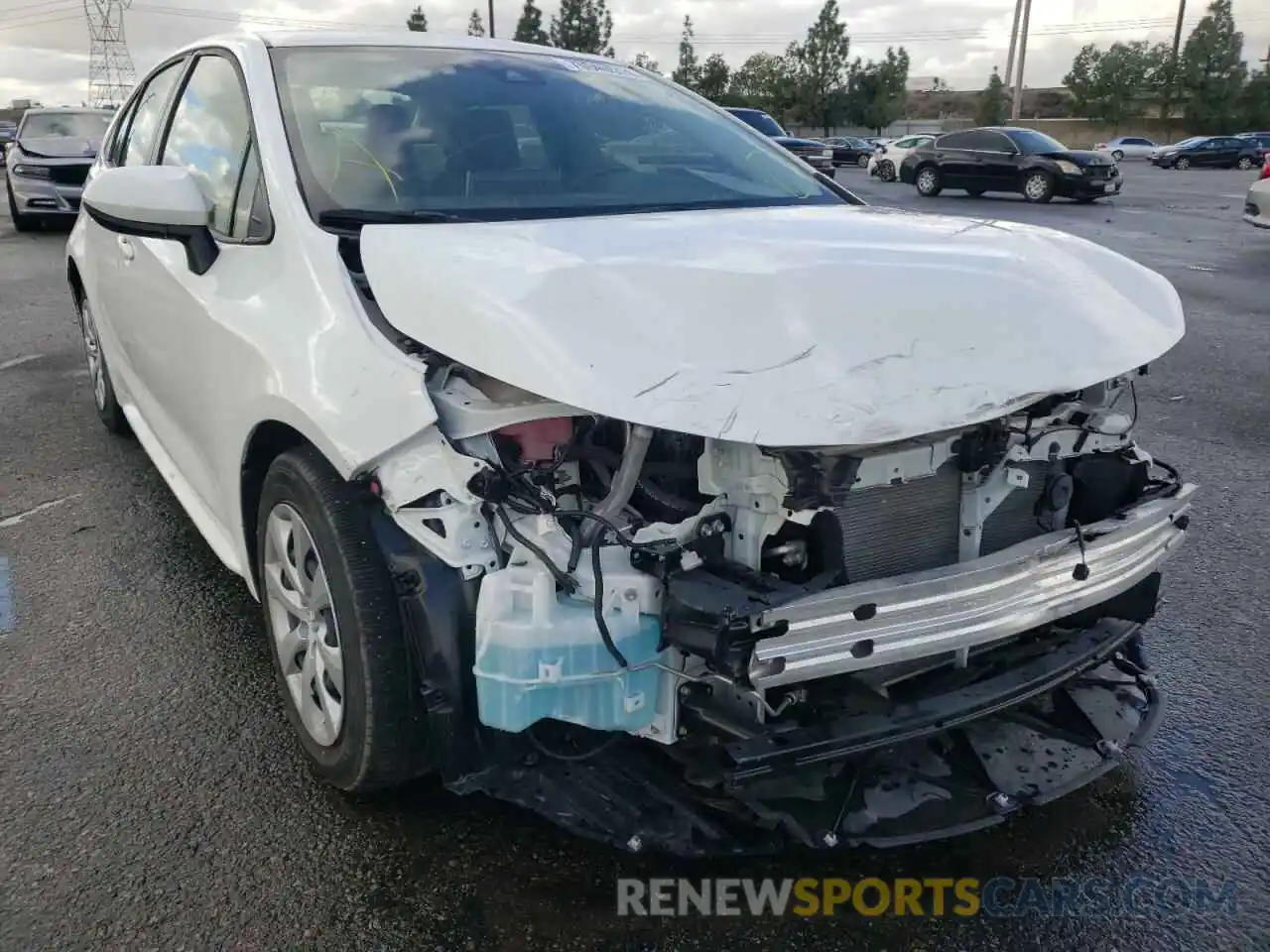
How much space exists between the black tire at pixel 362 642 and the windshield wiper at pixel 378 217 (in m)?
0.59

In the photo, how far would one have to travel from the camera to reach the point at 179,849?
2.39m

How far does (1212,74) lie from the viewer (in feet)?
187

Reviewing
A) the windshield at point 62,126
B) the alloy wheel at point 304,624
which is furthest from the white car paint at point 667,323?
the windshield at point 62,126

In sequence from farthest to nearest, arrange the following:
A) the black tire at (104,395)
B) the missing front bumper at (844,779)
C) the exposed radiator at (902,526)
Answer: the black tire at (104,395) → the exposed radiator at (902,526) → the missing front bumper at (844,779)

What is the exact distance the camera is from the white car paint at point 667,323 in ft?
6.47

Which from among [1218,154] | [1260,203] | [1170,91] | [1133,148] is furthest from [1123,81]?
[1260,203]

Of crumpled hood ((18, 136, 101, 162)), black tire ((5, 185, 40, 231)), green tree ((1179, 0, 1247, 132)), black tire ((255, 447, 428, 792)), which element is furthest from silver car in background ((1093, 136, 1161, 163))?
black tire ((255, 447, 428, 792))

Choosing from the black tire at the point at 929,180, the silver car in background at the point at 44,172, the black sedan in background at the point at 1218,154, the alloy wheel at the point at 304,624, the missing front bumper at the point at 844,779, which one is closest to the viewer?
the missing front bumper at the point at 844,779

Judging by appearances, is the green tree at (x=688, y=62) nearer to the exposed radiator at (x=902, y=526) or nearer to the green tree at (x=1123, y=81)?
the green tree at (x=1123, y=81)

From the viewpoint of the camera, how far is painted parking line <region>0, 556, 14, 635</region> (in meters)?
3.48

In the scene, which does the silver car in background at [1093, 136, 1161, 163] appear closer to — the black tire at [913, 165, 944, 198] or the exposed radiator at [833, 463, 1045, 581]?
the black tire at [913, 165, 944, 198]

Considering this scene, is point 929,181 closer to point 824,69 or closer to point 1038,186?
point 1038,186

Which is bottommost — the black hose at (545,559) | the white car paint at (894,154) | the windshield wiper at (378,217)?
the white car paint at (894,154)

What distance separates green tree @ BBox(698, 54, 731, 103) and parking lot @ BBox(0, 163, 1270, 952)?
227 feet
